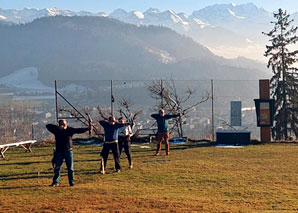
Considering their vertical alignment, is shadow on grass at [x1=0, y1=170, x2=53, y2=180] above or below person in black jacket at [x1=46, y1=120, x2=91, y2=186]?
below

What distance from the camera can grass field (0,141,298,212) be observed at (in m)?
7.78

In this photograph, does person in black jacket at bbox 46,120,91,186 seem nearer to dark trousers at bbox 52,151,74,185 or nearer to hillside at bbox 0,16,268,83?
dark trousers at bbox 52,151,74,185

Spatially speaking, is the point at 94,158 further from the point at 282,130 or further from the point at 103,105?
the point at 282,130

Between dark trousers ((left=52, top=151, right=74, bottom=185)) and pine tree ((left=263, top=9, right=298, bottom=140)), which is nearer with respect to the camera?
dark trousers ((left=52, top=151, right=74, bottom=185))

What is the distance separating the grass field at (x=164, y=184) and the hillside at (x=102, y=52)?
192 ft

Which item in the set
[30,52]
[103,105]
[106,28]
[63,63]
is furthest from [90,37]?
[103,105]

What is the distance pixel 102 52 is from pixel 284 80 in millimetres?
109634

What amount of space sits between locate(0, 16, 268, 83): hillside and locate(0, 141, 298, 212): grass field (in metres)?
58.4

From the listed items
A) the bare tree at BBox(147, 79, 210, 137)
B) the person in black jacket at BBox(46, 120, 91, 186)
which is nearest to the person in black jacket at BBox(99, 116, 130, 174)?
the person in black jacket at BBox(46, 120, 91, 186)

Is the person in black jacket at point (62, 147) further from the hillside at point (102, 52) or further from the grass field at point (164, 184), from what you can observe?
the hillside at point (102, 52)

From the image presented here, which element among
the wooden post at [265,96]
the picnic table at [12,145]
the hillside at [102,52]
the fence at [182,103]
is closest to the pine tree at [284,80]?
the fence at [182,103]

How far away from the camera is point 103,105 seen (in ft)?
87.1

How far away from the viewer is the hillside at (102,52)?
88438 millimetres

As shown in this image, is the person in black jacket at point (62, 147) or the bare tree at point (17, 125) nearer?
the person in black jacket at point (62, 147)
